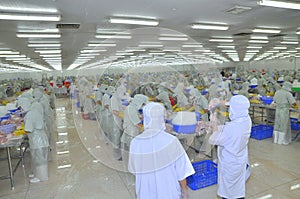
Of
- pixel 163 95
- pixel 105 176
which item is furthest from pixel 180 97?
pixel 105 176

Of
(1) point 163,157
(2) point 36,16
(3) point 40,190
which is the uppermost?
(2) point 36,16

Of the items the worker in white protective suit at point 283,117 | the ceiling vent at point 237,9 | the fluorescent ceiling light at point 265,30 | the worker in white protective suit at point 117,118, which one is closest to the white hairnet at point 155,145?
the worker in white protective suit at point 117,118

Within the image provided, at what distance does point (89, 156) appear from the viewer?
3576mm

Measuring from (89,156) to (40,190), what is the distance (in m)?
1.06

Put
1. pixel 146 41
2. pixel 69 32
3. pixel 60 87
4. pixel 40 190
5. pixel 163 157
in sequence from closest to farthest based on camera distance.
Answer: pixel 163 157 → pixel 146 41 → pixel 40 190 → pixel 69 32 → pixel 60 87

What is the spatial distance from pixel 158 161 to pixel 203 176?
1473mm

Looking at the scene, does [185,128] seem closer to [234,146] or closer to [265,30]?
[234,146]

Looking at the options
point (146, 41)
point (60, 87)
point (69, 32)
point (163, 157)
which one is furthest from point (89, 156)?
point (60, 87)

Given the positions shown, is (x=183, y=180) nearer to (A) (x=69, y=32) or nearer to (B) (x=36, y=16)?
(B) (x=36, y=16)

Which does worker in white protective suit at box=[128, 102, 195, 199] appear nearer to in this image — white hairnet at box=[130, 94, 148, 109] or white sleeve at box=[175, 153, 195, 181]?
white sleeve at box=[175, 153, 195, 181]

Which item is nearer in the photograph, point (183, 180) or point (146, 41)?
point (183, 180)

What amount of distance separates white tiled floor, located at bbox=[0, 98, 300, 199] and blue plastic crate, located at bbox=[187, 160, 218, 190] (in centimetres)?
6

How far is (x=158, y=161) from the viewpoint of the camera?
3.98 ft

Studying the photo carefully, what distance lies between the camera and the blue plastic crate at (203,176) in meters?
2.40
